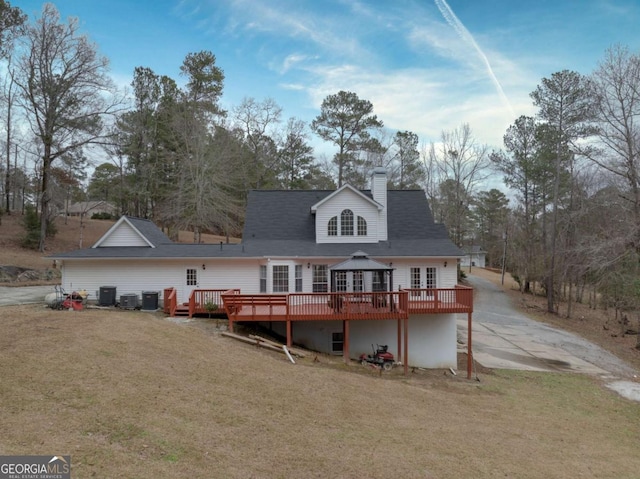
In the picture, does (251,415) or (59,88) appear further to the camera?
(59,88)

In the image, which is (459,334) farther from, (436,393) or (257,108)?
(257,108)

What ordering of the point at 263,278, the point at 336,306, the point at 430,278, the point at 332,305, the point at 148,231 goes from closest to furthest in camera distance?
the point at 336,306 < the point at 332,305 < the point at 263,278 < the point at 430,278 < the point at 148,231

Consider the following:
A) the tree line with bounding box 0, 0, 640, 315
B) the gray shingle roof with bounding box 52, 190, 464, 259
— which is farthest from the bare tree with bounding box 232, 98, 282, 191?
the gray shingle roof with bounding box 52, 190, 464, 259

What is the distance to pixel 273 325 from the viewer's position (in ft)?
53.1

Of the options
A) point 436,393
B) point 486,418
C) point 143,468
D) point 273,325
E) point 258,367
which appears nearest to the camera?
point 143,468

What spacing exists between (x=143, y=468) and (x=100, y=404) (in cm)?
216

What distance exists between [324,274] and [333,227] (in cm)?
246

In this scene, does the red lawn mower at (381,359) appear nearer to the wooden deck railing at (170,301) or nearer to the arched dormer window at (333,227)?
the arched dormer window at (333,227)

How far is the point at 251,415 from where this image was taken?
7.21 metres

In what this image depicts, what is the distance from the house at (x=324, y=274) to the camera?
A: 14531mm

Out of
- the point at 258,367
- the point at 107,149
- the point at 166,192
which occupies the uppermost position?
the point at 107,149

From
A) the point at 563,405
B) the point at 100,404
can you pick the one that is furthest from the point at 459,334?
the point at 100,404

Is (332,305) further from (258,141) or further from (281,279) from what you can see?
(258,141)

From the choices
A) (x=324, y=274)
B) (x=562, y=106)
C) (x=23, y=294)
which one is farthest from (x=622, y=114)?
(x=23, y=294)
